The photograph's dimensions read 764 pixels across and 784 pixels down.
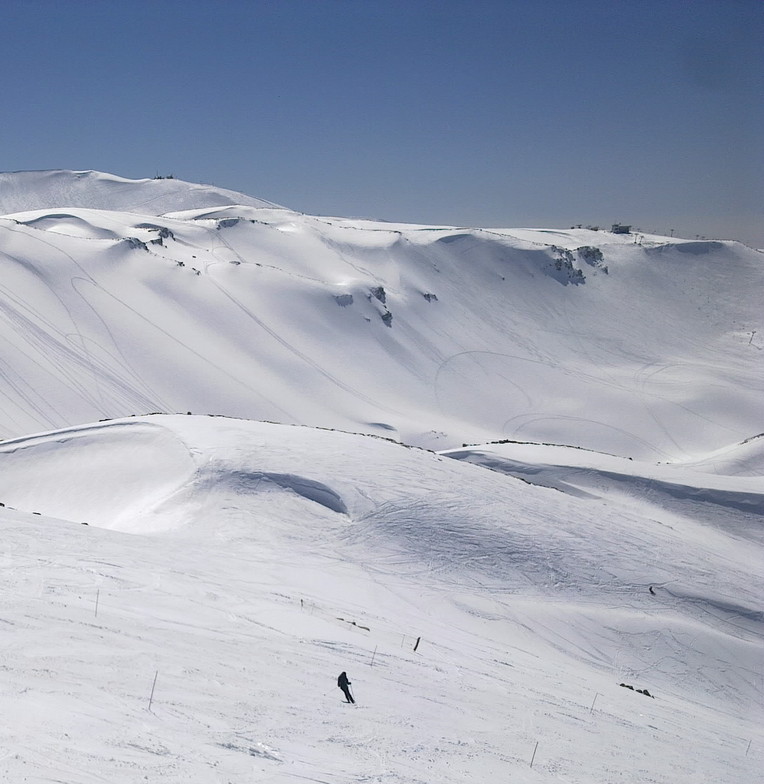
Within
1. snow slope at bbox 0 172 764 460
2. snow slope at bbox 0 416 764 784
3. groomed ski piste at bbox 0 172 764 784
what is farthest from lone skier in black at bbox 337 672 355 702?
snow slope at bbox 0 172 764 460

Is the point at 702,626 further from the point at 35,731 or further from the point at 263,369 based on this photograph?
the point at 263,369

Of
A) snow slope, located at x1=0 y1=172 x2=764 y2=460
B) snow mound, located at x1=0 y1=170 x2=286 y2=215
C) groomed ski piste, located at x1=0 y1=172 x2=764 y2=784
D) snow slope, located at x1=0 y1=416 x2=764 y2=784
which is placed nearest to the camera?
snow slope, located at x1=0 y1=416 x2=764 y2=784

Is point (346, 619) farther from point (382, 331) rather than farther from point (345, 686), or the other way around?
point (382, 331)

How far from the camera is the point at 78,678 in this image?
671 centimetres

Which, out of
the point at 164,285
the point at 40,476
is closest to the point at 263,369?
the point at 164,285

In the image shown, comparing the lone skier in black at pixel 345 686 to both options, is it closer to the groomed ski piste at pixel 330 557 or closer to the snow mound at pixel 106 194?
the groomed ski piste at pixel 330 557

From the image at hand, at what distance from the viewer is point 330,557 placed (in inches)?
682

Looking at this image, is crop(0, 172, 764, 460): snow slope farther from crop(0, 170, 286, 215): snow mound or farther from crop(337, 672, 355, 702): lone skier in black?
crop(337, 672, 355, 702): lone skier in black

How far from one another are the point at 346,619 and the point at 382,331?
51292 millimetres

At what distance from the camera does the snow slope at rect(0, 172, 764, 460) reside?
47.7 m

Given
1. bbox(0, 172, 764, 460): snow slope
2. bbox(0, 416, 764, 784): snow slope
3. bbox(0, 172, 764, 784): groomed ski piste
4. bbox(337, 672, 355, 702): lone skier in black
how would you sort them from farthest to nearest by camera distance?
bbox(0, 172, 764, 460): snow slope → bbox(337, 672, 355, 702): lone skier in black → bbox(0, 172, 764, 784): groomed ski piste → bbox(0, 416, 764, 784): snow slope

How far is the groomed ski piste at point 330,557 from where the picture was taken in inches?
276

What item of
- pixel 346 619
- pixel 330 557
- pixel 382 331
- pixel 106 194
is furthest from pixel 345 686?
pixel 106 194

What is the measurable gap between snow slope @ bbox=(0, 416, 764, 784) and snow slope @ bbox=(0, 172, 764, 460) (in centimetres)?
2270
